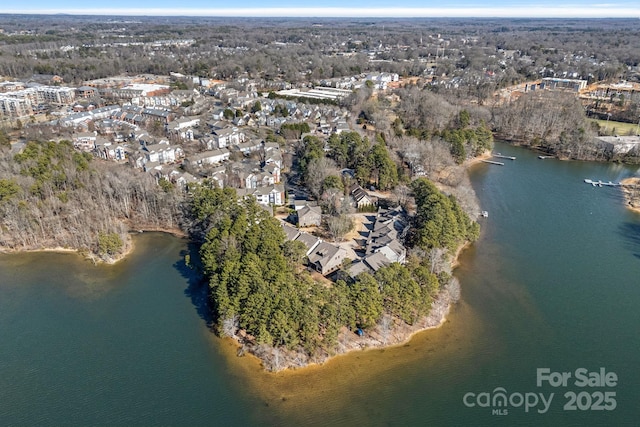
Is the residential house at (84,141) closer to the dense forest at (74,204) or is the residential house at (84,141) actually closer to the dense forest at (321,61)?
the dense forest at (74,204)

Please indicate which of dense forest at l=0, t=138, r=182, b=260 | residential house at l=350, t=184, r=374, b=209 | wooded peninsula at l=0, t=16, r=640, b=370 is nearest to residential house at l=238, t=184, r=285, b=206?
wooded peninsula at l=0, t=16, r=640, b=370

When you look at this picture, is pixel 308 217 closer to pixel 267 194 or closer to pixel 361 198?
pixel 267 194

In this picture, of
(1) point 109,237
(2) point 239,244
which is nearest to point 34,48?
(1) point 109,237

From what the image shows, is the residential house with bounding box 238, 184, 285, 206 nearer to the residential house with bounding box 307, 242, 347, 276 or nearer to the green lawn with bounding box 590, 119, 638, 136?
the residential house with bounding box 307, 242, 347, 276

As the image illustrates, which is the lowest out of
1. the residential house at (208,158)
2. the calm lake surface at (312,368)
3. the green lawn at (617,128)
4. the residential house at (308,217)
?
the calm lake surface at (312,368)

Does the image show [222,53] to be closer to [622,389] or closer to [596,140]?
[596,140]

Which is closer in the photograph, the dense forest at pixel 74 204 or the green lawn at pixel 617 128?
the dense forest at pixel 74 204

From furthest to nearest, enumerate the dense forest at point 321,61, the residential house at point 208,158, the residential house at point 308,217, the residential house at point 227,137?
the dense forest at point 321,61, the residential house at point 227,137, the residential house at point 208,158, the residential house at point 308,217

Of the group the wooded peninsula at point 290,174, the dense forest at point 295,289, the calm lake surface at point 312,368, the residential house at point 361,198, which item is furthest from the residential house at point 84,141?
the residential house at point 361,198

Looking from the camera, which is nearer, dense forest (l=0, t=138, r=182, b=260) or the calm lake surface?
the calm lake surface
